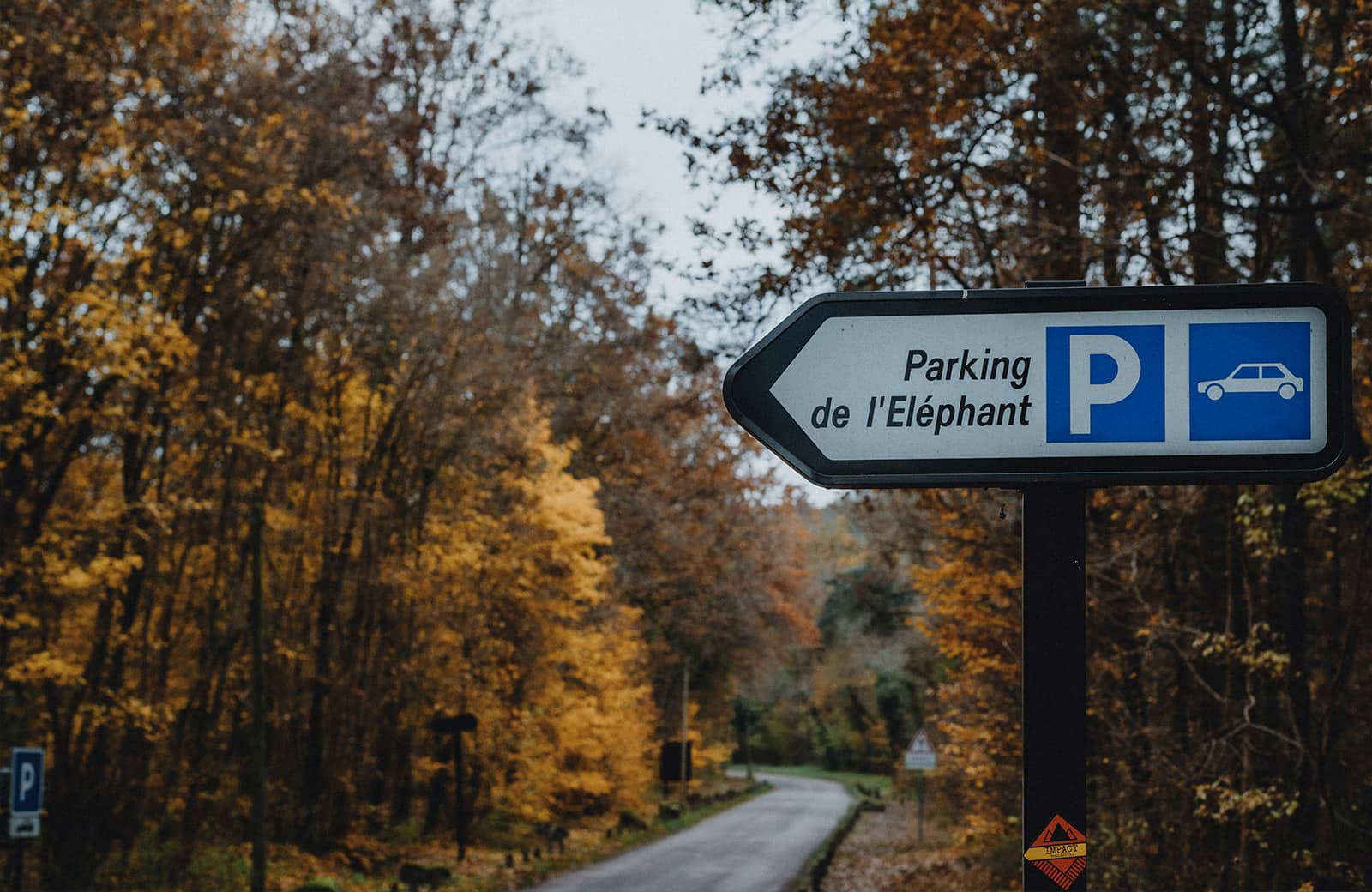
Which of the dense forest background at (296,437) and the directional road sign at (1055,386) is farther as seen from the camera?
the dense forest background at (296,437)

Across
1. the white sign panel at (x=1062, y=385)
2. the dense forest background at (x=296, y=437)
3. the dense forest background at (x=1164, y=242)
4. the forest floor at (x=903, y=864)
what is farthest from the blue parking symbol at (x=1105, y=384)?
the forest floor at (x=903, y=864)

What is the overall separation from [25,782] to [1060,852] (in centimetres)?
1187

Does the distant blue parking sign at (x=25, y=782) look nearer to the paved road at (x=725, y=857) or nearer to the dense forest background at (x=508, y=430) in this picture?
the dense forest background at (x=508, y=430)

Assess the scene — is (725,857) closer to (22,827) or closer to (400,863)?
(400,863)

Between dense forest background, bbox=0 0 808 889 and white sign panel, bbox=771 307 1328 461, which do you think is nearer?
white sign panel, bbox=771 307 1328 461

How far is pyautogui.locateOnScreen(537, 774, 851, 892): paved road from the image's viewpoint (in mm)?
21594

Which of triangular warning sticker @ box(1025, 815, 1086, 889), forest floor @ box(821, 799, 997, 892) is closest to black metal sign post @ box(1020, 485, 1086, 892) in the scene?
triangular warning sticker @ box(1025, 815, 1086, 889)

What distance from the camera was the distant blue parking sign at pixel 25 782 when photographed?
11477mm

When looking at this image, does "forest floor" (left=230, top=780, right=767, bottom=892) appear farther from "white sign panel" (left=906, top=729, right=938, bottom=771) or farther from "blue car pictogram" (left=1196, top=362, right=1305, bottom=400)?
"blue car pictogram" (left=1196, top=362, right=1305, bottom=400)

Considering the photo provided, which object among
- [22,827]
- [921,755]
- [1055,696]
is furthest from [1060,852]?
[921,755]

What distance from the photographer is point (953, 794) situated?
86.2 feet

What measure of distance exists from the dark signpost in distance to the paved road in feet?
64.8

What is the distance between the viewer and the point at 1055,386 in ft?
6.95

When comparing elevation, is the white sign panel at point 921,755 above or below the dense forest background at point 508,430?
below
